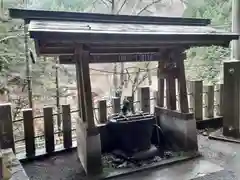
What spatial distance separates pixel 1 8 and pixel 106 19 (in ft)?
8.13

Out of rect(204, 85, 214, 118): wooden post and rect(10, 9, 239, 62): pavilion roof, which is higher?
rect(10, 9, 239, 62): pavilion roof

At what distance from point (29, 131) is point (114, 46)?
157 cm

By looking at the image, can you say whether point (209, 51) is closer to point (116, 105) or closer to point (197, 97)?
point (197, 97)

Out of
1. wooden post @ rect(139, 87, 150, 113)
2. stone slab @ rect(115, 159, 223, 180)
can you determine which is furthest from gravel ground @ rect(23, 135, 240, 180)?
wooden post @ rect(139, 87, 150, 113)

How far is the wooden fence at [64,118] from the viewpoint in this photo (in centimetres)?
320

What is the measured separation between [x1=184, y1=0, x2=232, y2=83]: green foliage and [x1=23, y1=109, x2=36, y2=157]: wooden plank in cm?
456

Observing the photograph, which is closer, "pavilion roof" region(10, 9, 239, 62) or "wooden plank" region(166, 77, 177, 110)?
"pavilion roof" region(10, 9, 239, 62)

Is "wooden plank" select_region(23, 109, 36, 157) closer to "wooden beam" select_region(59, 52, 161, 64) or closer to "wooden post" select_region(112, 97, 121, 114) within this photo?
"wooden beam" select_region(59, 52, 161, 64)

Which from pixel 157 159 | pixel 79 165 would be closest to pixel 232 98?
pixel 157 159

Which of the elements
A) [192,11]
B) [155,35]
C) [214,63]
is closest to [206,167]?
[155,35]

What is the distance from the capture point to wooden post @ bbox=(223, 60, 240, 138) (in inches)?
154

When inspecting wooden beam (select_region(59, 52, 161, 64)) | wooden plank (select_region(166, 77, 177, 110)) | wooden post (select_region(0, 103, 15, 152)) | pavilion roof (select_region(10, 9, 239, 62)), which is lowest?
wooden post (select_region(0, 103, 15, 152))

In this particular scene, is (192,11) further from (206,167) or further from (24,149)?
(24,149)

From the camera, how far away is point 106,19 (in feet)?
10.9
